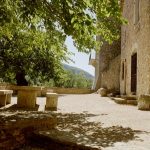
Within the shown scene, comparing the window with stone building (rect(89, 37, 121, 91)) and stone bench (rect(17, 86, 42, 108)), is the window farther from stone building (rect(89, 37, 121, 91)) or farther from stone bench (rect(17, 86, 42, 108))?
stone building (rect(89, 37, 121, 91))

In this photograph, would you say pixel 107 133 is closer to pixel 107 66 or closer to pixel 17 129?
pixel 17 129

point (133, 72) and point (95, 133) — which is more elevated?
point (133, 72)

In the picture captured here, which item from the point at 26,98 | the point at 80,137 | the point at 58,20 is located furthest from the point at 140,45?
the point at 80,137

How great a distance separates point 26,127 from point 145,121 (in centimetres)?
377

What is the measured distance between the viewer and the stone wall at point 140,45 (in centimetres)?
1381

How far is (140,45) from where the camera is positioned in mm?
15289

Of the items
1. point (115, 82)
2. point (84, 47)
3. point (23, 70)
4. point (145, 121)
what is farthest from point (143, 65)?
point (23, 70)

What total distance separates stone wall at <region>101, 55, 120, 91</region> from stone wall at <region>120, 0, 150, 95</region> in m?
5.39

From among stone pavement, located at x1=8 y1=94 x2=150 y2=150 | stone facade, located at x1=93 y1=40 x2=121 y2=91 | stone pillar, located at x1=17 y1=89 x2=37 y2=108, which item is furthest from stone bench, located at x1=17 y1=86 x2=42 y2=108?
stone facade, located at x1=93 y1=40 x2=121 y2=91

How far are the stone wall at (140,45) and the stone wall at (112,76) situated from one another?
5.39 metres

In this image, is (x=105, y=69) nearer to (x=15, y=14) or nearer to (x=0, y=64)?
(x=0, y=64)

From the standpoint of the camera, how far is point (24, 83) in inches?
1041

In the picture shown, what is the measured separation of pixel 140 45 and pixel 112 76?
10.2m

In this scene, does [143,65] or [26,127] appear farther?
[143,65]
